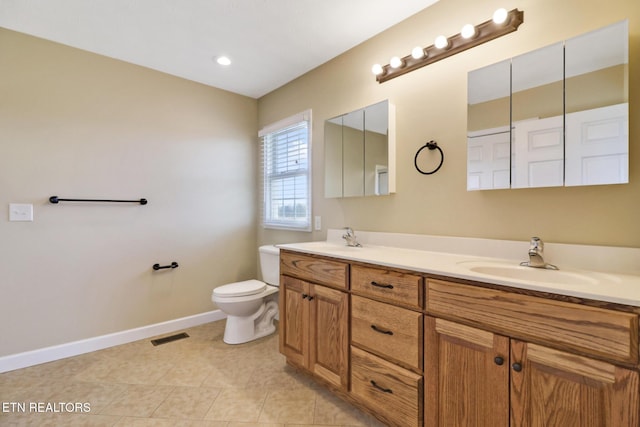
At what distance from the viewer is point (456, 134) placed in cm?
168

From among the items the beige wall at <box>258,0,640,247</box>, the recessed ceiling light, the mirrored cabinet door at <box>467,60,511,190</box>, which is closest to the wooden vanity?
the beige wall at <box>258,0,640,247</box>

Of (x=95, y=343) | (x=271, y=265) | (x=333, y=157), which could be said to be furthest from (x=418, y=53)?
(x=95, y=343)

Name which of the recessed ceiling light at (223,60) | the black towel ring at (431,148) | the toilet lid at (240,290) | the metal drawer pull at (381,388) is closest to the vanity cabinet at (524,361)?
the metal drawer pull at (381,388)

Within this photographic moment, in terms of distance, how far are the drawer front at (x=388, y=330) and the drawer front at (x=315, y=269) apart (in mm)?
136

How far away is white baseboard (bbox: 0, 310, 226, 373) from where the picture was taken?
6.82ft

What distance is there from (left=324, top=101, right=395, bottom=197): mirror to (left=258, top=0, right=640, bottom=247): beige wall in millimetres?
74

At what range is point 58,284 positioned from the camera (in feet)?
7.31

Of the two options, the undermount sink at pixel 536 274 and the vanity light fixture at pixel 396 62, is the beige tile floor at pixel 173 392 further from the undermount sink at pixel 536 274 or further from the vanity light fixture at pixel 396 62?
the vanity light fixture at pixel 396 62

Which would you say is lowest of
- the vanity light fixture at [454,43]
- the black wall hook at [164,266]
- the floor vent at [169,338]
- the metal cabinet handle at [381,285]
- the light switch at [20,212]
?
the floor vent at [169,338]

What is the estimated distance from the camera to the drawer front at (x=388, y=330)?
4.30 feet

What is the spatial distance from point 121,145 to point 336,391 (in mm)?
2515

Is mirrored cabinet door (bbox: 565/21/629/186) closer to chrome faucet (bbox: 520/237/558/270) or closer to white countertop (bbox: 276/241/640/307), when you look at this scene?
chrome faucet (bbox: 520/237/558/270)

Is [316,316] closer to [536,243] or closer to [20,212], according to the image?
[536,243]

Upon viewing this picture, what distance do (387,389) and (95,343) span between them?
234cm
